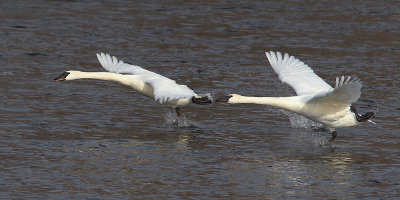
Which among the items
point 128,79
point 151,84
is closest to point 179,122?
point 151,84

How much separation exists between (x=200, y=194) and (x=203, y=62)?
28.3 ft

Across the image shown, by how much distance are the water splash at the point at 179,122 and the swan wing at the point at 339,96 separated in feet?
7.32

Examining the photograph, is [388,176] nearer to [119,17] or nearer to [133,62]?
[133,62]

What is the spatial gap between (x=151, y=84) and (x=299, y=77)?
239cm

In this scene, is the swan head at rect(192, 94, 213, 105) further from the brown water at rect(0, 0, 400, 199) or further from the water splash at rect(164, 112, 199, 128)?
the water splash at rect(164, 112, 199, 128)

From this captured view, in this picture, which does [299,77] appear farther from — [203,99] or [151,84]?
[151,84]

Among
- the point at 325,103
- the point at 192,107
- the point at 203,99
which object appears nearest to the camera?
the point at 325,103

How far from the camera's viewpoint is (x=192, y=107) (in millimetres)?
14922

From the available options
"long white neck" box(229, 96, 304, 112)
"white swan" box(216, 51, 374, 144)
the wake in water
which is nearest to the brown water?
the wake in water

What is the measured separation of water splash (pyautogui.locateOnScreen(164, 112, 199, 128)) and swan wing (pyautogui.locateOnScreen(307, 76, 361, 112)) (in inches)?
87.8

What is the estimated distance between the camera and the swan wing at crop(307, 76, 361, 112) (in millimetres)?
11391

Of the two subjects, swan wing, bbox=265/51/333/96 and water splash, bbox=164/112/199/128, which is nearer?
swan wing, bbox=265/51/333/96

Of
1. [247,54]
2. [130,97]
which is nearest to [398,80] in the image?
[247,54]

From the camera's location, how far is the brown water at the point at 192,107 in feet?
33.5
